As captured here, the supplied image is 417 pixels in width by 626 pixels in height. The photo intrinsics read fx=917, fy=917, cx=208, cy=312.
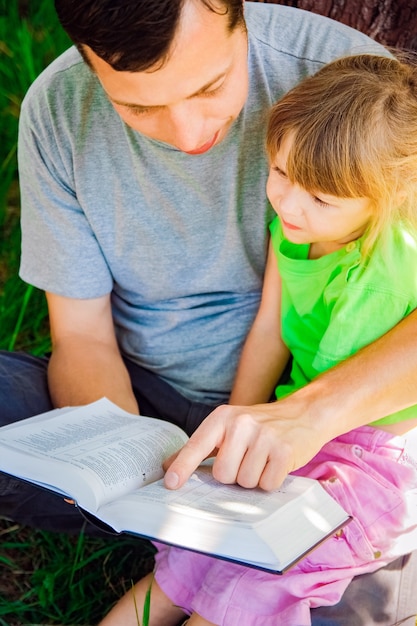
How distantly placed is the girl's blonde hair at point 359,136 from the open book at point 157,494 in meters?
0.56

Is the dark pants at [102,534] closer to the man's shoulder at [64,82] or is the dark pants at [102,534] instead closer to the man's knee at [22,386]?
the man's knee at [22,386]

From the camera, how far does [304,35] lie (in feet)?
6.56

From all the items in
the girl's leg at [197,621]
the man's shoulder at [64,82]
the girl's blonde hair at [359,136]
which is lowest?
the girl's leg at [197,621]

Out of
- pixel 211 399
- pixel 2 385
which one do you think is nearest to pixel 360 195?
pixel 211 399

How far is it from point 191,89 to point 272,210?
0.49m

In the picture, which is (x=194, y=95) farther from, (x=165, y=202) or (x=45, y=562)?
(x=45, y=562)

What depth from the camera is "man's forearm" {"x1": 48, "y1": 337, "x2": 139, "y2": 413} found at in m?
2.12

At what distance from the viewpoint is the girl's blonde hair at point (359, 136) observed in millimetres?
1721

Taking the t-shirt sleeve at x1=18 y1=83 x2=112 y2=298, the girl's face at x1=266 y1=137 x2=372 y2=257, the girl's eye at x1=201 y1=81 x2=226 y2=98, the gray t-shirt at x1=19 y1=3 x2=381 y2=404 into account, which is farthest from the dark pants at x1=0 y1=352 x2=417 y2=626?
the girl's eye at x1=201 y1=81 x2=226 y2=98

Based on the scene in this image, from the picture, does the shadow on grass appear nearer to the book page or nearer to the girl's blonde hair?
the book page

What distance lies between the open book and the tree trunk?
3.75ft

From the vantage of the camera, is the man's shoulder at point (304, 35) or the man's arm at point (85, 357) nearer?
the man's shoulder at point (304, 35)

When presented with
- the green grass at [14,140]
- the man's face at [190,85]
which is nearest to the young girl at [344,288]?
the man's face at [190,85]

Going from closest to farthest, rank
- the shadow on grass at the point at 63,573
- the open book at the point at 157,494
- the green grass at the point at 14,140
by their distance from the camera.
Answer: the open book at the point at 157,494
the shadow on grass at the point at 63,573
the green grass at the point at 14,140
